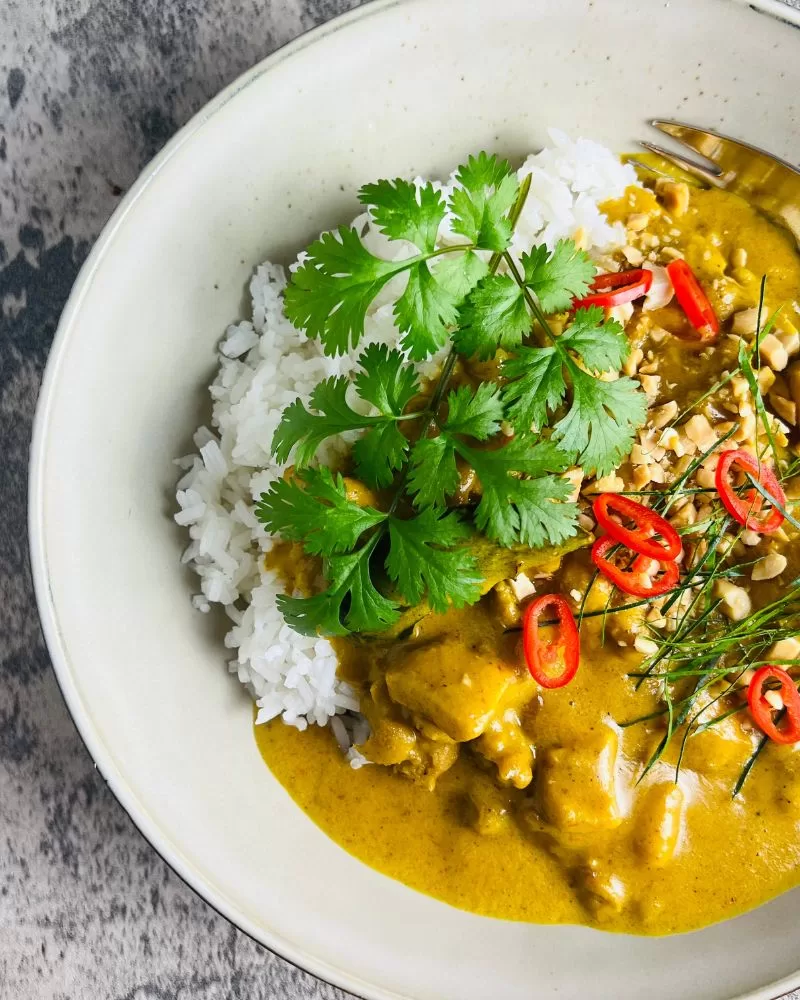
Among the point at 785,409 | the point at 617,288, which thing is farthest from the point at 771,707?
the point at 617,288

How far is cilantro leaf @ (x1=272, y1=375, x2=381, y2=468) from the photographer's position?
2.43 meters

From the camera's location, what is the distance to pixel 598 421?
236 centimetres

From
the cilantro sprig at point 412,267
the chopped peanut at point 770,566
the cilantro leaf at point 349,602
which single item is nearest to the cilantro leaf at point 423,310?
the cilantro sprig at point 412,267

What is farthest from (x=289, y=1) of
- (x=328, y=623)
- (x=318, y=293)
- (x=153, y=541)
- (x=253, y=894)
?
(x=253, y=894)

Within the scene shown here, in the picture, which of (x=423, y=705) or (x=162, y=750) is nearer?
(x=423, y=705)

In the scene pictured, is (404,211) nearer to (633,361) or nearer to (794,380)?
(633,361)

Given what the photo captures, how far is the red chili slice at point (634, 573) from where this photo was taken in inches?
94.4

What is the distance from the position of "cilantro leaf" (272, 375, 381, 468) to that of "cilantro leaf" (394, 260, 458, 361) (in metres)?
0.24

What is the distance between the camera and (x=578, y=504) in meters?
2.50

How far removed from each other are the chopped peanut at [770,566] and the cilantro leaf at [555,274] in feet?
3.22

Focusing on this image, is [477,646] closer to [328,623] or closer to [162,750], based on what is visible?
[328,623]

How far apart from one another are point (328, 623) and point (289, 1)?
2051 mm

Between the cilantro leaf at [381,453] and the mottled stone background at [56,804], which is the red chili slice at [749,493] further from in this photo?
the mottled stone background at [56,804]

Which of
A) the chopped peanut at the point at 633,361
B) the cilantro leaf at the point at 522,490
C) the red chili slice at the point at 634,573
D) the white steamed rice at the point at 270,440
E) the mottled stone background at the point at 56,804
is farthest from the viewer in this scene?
the mottled stone background at the point at 56,804
